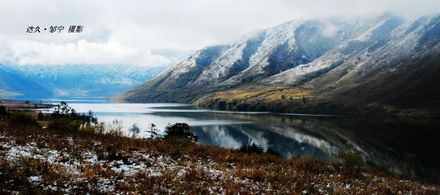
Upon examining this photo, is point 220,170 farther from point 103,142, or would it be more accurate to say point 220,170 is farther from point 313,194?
point 103,142

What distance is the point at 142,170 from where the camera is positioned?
2720 centimetres

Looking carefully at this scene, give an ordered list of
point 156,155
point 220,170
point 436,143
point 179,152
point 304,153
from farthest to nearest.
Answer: point 436,143 → point 304,153 → point 179,152 → point 156,155 → point 220,170

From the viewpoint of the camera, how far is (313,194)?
2567 cm

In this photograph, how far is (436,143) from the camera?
527 feet

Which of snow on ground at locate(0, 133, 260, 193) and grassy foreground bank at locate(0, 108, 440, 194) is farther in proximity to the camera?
snow on ground at locate(0, 133, 260, 193)

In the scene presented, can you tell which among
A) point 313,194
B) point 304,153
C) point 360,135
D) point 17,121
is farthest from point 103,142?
point 360,135

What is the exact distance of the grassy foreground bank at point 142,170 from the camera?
22.7m

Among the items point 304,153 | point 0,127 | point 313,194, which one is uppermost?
point 0,127

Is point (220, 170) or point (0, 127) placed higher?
point (0, 127)

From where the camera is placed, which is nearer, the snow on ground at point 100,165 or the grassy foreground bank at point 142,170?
the grassy foreground bank at point 142,170

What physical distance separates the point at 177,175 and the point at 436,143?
154427mm

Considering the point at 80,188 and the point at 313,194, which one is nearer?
the point at 80,188

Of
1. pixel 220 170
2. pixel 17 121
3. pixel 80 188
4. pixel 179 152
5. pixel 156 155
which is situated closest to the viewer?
pixel 80 188

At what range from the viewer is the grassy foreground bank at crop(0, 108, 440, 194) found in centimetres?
2266
